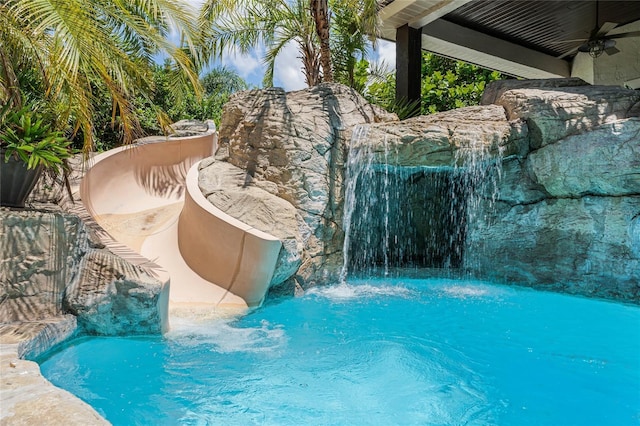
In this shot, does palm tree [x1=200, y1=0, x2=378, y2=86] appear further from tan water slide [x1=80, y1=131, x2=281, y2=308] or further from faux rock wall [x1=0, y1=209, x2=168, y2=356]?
faux rock wall [x1=0, y1=209, x2=168, y2=356]

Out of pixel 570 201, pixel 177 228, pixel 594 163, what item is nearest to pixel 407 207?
pixel 570 201

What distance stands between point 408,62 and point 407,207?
3.81 meters

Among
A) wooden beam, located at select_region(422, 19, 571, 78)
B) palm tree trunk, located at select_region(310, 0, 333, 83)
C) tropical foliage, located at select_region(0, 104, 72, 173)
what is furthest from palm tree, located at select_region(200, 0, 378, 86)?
tropical foliage, located at select_region(0, 104, 72, 173)

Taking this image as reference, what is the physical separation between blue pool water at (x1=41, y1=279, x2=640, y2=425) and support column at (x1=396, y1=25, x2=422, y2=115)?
685 centimetres

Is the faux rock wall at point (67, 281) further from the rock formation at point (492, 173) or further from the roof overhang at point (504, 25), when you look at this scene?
the roof overhang at point (504, 25)

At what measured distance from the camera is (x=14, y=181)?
Result: 4.61 m

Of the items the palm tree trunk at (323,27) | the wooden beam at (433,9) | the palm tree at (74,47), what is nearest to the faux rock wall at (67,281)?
the palm tree at (74,47)

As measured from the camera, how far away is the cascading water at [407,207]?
7.37m

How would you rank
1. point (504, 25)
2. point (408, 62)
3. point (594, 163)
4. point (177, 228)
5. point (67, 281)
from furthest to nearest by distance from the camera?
1. point (504, 25)
2. point (408, 62)
3. point (177, 228)
4. point (594, 163)
5. point (67, 281)

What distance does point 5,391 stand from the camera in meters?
2.60

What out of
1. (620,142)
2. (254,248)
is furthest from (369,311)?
(620,142)

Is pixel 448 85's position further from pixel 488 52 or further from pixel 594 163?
pixel 594 163

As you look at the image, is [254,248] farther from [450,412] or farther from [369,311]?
[450,412]

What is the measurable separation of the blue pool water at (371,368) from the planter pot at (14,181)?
1599 mm
